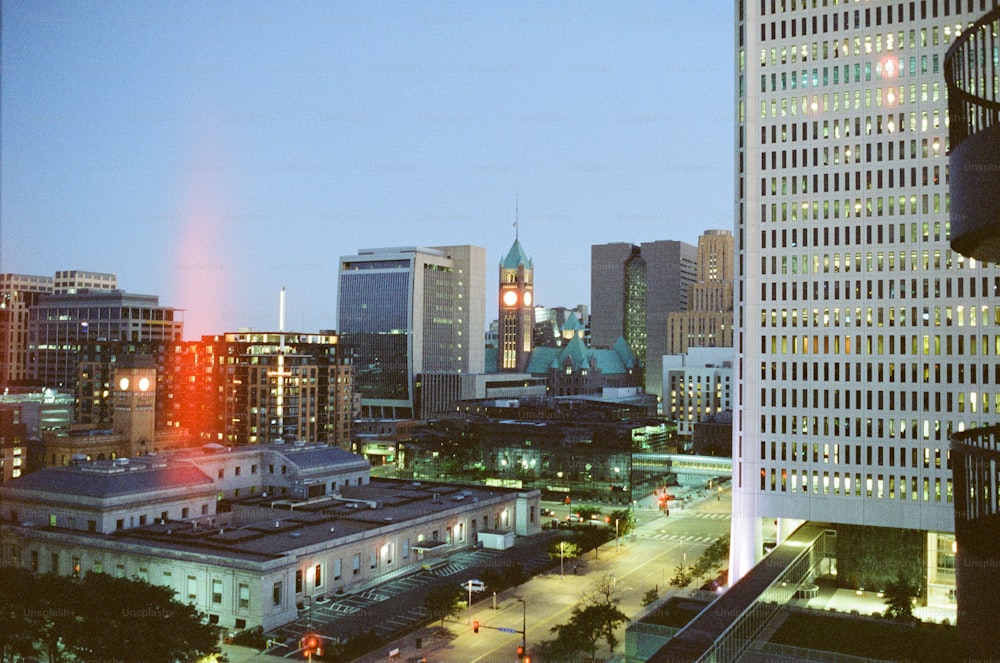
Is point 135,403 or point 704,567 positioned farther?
point 135,403

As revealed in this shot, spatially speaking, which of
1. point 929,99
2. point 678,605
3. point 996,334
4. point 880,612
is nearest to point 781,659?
point 678,605

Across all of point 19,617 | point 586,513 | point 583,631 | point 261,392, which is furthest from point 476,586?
point 261,392

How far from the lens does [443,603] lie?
240 ft

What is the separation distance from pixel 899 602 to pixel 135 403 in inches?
4614

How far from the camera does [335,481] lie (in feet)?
403

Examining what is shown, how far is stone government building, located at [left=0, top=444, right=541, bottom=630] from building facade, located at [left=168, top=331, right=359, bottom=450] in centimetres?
5242

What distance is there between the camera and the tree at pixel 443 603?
73.1 metres

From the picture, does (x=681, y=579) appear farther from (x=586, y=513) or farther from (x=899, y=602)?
(x=586, y=513)

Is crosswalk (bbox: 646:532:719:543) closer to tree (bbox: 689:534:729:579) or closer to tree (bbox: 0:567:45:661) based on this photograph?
tree (bbox: 689:534:729:579)

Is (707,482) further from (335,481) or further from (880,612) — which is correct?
(880,612)

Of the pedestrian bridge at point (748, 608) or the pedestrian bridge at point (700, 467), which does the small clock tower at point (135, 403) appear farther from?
the pedestrian bridge at point (748, 608)

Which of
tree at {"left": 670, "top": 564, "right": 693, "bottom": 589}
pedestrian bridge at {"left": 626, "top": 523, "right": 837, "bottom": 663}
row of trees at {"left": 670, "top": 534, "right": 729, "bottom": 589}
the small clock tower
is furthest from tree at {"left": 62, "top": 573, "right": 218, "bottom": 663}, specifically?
the small clock tower

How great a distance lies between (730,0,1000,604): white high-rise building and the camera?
85000 mm

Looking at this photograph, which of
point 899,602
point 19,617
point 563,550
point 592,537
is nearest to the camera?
point 19,617
